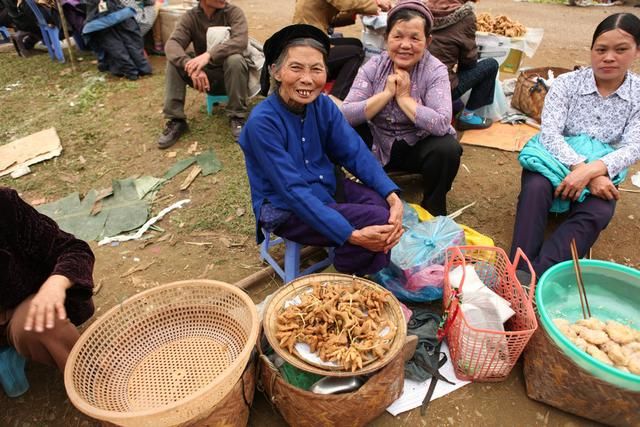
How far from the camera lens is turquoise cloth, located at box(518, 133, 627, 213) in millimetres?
3047

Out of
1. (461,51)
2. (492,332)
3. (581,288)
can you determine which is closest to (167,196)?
(492,332)

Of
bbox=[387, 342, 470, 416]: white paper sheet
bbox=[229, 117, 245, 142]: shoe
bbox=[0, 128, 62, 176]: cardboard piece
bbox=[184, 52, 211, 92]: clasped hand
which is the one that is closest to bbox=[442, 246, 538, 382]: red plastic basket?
bbox=[387, 342, 470, 416]: white paper sheet

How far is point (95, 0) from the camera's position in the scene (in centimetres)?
643

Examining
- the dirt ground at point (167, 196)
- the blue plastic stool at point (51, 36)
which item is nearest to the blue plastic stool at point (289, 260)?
the dirt ground at point (167, 196)

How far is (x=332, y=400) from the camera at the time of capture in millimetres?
1978

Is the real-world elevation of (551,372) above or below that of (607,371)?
below

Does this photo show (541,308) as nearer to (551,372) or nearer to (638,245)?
(551,372)

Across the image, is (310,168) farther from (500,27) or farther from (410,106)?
(500,27)

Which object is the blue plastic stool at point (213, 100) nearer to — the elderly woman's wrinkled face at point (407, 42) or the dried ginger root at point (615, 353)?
the elderly woman's wrinkled face at point (407, 42)

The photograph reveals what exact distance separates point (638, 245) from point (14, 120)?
23.7 feet

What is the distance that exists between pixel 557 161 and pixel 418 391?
1.97 metres

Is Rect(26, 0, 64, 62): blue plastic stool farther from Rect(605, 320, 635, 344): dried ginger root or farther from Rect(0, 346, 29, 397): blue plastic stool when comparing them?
Rect(605, 320, 635, 344): dried ginger root

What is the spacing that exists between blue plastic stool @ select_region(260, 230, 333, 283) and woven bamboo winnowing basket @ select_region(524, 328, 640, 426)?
1463mm

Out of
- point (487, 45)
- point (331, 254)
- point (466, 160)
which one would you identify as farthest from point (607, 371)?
point (487, 45)
